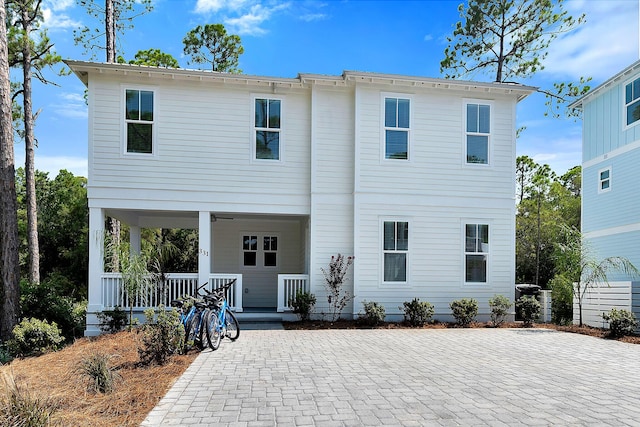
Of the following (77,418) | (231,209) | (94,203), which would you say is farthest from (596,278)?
(94,203)

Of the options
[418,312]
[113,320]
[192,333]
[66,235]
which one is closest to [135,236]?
[113,320]

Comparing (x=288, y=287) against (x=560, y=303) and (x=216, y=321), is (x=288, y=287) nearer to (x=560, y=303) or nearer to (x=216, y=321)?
(x=216, y=321)

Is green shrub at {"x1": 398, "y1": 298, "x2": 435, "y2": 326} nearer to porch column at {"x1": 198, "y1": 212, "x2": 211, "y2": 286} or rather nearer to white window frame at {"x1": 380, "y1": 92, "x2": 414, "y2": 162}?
white window frame at {"x1": 380, "y1": 92, "x2": 414, "y2": 162}

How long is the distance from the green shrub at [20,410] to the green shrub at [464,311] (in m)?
9.03

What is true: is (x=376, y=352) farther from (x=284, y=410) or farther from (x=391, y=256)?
(x=391, y=256)

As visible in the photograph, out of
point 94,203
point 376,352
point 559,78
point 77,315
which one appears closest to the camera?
point 376,352

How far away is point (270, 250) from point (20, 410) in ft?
35.5

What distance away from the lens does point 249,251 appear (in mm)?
14570

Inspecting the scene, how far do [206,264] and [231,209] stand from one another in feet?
4.89

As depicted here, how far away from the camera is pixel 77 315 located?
438 inches

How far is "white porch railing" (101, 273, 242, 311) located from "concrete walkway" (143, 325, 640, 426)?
101 inches

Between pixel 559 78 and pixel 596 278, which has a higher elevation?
pixel 559 78

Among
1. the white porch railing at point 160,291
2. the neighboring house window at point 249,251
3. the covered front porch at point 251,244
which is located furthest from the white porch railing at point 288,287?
the neighboring house window at point 249,251

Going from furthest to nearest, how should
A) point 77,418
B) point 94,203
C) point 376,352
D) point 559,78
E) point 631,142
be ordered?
point 559,78
point 631,142
point 94,203
point 376,352
point 77,418
